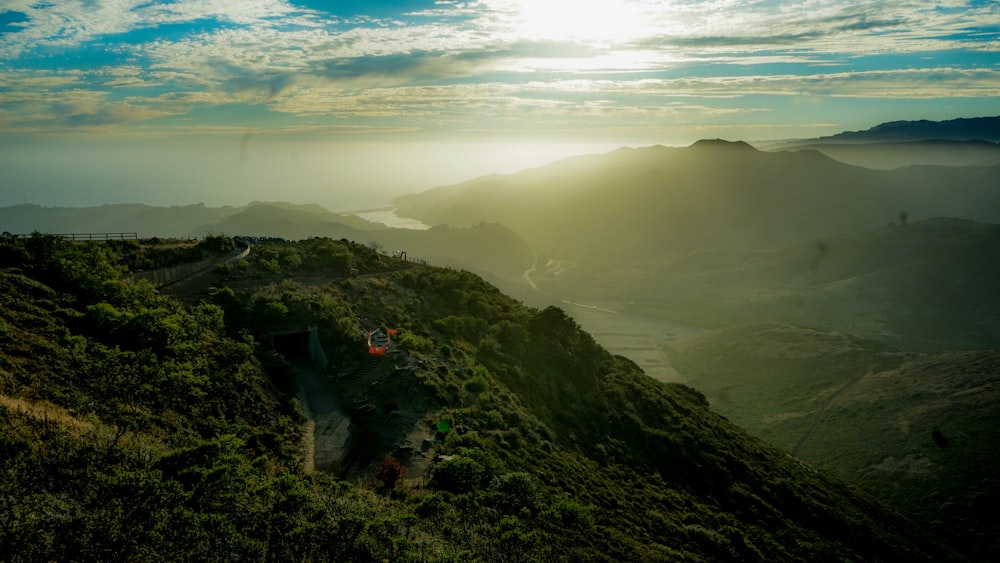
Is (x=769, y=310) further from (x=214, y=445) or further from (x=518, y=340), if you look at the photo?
(x=214, y=445)

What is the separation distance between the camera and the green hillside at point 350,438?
15156 millimetres

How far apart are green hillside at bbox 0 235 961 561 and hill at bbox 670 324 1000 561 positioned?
Result: 9290 millimetres

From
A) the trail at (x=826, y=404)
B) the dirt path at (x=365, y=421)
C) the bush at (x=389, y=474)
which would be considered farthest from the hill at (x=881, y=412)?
the bush at (x=389, y=474)

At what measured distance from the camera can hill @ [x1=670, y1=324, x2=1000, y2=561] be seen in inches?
2149

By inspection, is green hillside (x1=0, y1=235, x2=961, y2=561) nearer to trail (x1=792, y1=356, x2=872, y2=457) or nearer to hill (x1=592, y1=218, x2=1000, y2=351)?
trail (x1=792, y1=356, x2=872, y2=457)

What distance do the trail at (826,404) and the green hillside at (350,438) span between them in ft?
82.6

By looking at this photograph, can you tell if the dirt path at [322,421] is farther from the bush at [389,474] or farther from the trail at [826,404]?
the trail at [826,404]

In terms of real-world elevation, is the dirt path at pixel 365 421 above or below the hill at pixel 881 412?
above

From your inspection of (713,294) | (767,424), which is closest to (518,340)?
(767,424)

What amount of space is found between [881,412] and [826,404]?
9.62m

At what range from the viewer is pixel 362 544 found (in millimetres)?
15500

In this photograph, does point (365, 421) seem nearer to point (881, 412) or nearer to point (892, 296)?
point (881, 412)

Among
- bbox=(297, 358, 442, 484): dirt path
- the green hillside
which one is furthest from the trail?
bbox=(297, 358, 442, 484): dirt path

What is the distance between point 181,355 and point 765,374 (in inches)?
4011
